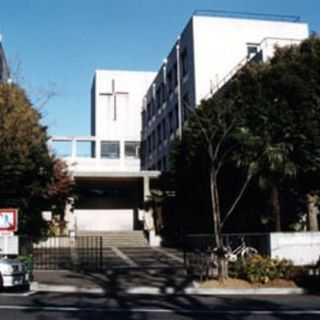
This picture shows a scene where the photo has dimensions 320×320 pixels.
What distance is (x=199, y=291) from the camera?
54.7ft

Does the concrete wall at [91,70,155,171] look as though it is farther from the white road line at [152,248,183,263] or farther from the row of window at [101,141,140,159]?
the white road line at [152,248,183,263]

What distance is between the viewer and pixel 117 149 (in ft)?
194

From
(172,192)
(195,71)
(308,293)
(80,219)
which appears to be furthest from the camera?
(80,219)

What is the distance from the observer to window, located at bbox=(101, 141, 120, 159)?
58.7 m

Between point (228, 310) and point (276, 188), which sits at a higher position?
point (276, 188)

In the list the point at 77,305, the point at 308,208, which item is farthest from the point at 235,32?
the point at 77,305

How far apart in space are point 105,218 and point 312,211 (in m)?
20.7

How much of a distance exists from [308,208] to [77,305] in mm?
14264

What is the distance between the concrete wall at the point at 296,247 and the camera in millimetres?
21812

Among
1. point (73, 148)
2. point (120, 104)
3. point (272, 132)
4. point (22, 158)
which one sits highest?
point (120, 104)

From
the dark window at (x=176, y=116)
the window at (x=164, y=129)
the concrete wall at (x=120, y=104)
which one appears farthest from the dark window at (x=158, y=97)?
the concrete wall at (x=120, y=104)

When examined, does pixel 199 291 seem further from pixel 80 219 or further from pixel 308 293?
pixel 80 219

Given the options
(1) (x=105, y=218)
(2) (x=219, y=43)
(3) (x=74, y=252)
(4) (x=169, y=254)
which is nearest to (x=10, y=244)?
(3) (x=74, y=252)

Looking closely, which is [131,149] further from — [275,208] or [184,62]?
[275,208]
